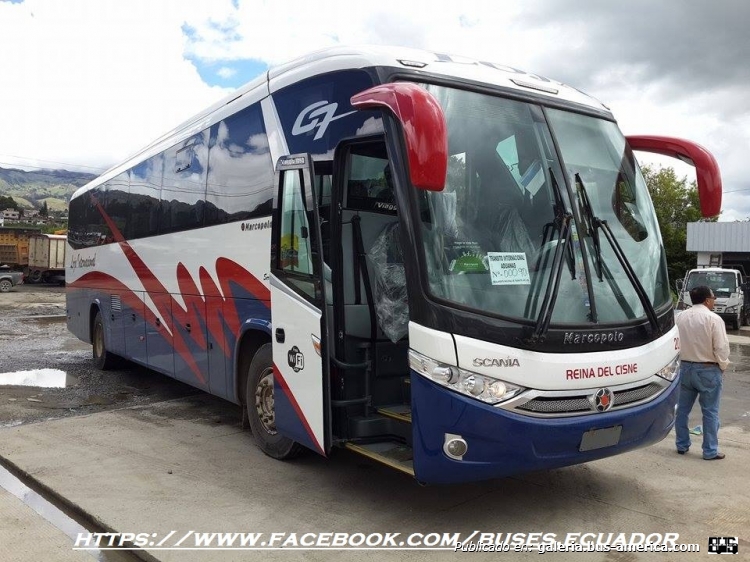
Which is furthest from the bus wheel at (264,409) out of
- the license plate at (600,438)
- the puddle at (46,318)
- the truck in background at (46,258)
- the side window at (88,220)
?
the truck in background at (46,258)

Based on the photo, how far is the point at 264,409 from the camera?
6.52m

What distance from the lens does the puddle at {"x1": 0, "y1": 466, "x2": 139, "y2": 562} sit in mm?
4574

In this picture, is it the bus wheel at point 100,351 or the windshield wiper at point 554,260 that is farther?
the bus wheel at point 100,351

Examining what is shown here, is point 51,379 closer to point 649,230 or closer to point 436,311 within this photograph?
point 436,311

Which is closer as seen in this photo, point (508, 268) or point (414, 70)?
point (508, 268)

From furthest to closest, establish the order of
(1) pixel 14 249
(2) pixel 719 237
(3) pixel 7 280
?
(1) pixel 14 249, (2) pixel 719 237, (3) pixel 7 280

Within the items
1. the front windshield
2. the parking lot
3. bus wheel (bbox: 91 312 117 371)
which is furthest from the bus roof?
bus wheel (bbox: 91 312 117 371)

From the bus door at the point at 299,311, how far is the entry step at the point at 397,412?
471 millimetres

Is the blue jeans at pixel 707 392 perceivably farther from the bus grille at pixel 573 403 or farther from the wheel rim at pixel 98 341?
the wheel rim at pixel 98 341

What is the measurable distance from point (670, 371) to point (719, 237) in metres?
36.7

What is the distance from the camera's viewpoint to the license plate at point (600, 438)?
4512mm

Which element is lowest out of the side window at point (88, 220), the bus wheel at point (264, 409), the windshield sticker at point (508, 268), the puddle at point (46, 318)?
the puddle at point (46, 318)

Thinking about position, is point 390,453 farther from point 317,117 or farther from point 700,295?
point 700,295

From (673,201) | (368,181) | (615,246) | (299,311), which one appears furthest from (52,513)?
(673,201)
